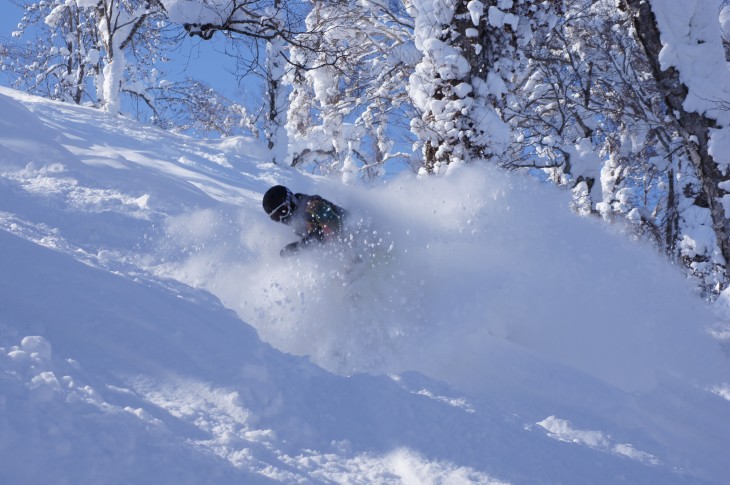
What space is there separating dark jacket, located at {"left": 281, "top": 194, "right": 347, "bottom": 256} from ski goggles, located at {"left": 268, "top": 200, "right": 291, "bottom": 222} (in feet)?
0.14

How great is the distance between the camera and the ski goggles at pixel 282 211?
552 centimetres

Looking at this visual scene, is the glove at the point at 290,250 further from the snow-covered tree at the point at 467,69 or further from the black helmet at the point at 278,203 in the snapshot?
the snow-covered tree at the point at 467,69

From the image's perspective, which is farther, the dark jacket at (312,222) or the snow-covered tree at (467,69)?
the snow-covered tree at (467,69)

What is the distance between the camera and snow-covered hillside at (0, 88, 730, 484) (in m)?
2.63

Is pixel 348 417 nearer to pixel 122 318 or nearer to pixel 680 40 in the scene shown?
pixel 122 318

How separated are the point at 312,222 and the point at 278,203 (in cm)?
36

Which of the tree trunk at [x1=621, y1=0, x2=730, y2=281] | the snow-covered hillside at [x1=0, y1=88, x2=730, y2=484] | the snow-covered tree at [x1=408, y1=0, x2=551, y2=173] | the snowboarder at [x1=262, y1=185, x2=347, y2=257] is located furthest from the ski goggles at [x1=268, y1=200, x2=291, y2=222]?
the tree trunk at [x1=621, y1=0, x2=730, y2=281]

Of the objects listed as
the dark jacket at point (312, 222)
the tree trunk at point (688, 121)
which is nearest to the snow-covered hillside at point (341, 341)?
the dark jacket at point (312, 222)

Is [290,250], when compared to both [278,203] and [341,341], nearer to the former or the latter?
[278,203]

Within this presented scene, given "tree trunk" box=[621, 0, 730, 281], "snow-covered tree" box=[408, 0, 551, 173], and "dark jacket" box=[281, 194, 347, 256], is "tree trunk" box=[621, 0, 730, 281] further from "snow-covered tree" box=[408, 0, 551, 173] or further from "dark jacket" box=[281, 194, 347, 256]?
"dark jacket" box=[281, 194, 347, 256]

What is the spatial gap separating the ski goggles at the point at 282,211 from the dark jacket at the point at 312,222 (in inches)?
1.7

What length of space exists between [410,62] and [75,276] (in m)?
7.11

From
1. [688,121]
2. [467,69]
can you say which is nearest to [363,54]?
[467,69]

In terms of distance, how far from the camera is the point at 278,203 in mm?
5527
